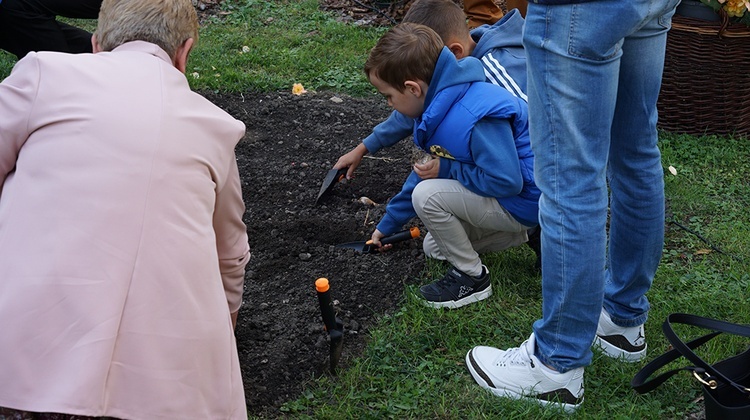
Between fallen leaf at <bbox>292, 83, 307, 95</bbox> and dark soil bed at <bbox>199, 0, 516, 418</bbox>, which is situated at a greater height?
dark soil bed at <bbox>199, 0, 516, 418</bbox>

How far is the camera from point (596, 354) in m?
2.66

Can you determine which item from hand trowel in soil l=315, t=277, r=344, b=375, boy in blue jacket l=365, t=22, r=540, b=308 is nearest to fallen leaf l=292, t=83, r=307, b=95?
boy in blue jacket l=365, t=22, r=540, b=308

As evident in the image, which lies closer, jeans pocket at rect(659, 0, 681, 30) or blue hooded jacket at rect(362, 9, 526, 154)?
jeans pocket at rect(659, 0, 681, 30)

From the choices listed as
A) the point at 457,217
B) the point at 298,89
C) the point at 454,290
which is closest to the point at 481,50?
the point at 457,217

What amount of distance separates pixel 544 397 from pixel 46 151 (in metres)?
1.56

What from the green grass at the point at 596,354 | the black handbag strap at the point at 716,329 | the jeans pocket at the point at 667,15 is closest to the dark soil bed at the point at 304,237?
the green grass at the point at 596,354

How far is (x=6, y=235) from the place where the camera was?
167 cm

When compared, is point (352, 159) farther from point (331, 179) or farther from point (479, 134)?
point (479, 134)

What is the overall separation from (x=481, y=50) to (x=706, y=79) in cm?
161

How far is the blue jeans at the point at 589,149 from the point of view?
1.99 m

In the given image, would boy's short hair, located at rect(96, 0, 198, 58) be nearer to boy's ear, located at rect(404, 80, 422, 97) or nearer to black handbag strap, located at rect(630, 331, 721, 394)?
boy's ear, located at rect(404, 80, 422, 97)

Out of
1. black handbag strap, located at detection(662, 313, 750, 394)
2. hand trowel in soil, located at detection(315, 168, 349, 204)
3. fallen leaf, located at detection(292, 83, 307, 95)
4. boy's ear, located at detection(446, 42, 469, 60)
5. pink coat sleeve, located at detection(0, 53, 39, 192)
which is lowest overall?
fallen leaf, located at detection(292, 83, 307, 95)

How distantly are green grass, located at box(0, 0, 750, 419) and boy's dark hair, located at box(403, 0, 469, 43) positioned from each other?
35.8 inches

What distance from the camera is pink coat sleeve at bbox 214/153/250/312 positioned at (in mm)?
2039
